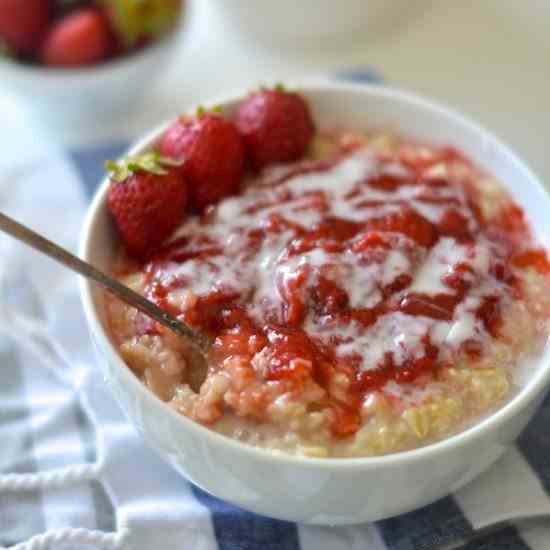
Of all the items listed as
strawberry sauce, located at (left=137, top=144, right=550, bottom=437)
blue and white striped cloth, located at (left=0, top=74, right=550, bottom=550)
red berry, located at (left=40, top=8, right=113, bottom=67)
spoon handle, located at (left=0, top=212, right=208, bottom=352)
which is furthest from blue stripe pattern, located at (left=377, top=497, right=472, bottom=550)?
red berry, located at (left=40, top=8, right=113, bottom=67)

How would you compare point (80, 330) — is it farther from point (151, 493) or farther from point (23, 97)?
point (23, 97)

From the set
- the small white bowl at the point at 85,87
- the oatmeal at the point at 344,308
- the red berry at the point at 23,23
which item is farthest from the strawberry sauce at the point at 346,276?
the red berry at the point at 23,23

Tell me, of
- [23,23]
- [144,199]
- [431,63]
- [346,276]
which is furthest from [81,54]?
[346,276]

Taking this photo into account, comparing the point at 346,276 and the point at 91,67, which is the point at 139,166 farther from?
the point at 91,67

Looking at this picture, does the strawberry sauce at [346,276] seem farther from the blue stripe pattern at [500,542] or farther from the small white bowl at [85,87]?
the small white bowl at [85,87]

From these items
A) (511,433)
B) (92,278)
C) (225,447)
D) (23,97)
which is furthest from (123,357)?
(23,97)

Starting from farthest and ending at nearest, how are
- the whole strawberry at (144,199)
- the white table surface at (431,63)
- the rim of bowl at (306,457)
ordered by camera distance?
1. the white table surface at (431,63)
2. the whole strawberry at (144,199)
3. the rim of bowl at (306,457)

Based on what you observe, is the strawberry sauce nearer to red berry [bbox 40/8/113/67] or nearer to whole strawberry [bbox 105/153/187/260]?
whole strawberry [bbox 105/153/187/260]
